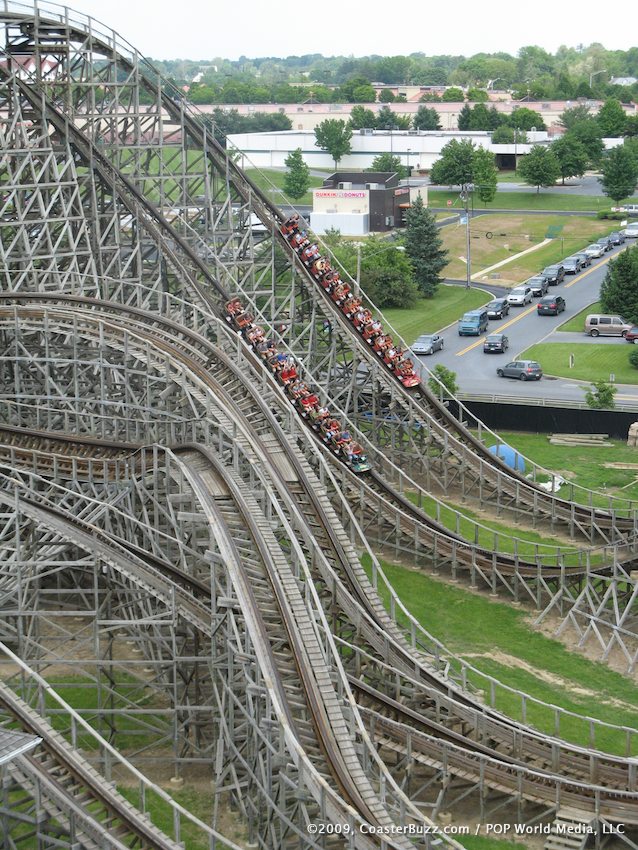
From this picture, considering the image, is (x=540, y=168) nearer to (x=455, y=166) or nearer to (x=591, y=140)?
(x=455, y=166)

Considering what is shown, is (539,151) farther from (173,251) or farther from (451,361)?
(173,251)

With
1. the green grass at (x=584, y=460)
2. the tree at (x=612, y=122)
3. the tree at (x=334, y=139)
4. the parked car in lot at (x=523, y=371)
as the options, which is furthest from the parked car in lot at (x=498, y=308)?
the tree at (x=612, y=122)

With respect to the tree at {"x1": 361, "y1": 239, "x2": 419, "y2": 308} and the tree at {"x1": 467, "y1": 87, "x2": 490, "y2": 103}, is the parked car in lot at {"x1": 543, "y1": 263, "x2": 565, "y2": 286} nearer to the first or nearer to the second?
the tree at {"x1": 361, "y1": 239, "x2": 419, "y2": 308}

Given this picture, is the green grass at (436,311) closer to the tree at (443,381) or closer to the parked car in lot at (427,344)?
the parked car in lot at (427,344)

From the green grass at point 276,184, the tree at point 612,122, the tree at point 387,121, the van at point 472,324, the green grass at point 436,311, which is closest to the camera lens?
the van at point 472,324

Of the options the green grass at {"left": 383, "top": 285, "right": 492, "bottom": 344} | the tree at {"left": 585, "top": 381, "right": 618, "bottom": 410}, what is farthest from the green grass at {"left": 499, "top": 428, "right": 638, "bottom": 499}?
the green grass at {"left": 383, "top": 285, "right": 492, "bottom": 344}

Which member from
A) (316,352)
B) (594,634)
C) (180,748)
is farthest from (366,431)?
(180,748)
